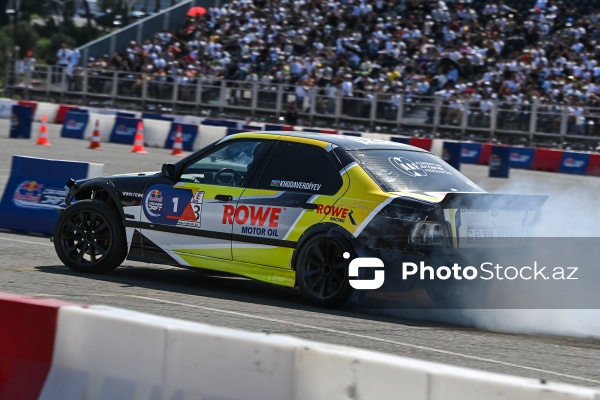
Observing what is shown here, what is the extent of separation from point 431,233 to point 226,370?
13.2 ft

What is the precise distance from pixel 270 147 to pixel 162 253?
1403 millimetres

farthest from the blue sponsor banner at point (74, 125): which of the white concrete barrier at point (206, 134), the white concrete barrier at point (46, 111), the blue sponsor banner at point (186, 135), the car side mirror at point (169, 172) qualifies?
the car side mirror at point (169, 172)

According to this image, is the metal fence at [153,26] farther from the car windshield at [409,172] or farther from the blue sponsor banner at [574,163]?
the car windshield at [409,172]

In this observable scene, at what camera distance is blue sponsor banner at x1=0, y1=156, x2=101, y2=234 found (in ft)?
41.5

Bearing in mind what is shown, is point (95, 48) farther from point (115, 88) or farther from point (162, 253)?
point (162, 253)

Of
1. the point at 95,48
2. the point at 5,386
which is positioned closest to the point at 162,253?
the point at 5,386

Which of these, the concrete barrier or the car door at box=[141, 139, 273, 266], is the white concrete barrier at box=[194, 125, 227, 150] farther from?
the concrete barrier

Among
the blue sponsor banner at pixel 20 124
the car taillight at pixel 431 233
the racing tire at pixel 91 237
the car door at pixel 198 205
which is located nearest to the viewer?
the car taillight at pixel 431 233

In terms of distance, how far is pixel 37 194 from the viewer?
42.0 ft

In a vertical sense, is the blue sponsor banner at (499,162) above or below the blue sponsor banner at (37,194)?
above

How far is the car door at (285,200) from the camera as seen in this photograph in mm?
8398

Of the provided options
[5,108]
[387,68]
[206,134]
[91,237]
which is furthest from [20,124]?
[91,237]

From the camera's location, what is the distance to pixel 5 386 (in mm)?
4656

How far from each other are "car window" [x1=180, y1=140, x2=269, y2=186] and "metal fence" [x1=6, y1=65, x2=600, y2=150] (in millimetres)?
23772
